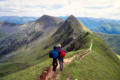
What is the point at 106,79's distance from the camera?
35031mm

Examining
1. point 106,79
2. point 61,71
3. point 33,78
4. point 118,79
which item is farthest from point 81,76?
point 118,79

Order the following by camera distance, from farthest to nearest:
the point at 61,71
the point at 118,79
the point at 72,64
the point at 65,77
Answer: the point at 118,79
the point at 72,64
the point at 61,71
the point at 65,77

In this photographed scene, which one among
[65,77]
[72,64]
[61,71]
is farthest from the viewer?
[72,64]

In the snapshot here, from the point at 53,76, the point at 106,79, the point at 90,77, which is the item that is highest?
the point at 53,76

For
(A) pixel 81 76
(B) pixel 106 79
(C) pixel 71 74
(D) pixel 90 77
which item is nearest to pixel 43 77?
(C) pixel 71 74

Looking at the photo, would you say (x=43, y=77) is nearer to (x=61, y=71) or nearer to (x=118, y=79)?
(x=61, y=71)

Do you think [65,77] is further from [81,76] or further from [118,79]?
[118,79]

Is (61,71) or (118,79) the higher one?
(61,71)

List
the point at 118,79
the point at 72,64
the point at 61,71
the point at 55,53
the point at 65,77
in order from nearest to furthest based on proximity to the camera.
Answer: the point at 55,53, the point at 65,77, the point at 61,71, the point at 72,64, the point at 118,79

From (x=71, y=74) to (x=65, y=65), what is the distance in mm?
5536

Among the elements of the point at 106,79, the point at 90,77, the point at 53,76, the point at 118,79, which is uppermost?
the point at 53,76

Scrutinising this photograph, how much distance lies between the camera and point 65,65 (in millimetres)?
34875

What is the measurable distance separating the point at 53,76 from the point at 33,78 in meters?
6.38

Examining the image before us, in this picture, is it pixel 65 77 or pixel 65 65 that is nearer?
pixel 65 77
